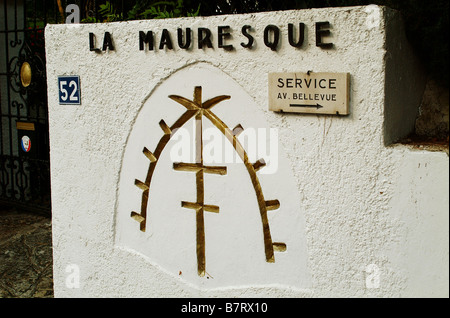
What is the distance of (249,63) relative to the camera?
2.91 meters

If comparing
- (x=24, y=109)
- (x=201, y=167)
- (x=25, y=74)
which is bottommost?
(x=201, y=167)

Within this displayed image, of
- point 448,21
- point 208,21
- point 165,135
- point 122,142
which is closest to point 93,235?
point 122,142

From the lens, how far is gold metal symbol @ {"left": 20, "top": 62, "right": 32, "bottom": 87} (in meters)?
5.80

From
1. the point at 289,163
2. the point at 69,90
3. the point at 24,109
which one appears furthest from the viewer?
the point at 24,109

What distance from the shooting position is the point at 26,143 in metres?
5.94

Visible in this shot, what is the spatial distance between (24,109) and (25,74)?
746 mm

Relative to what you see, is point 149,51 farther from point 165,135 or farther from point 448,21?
point 448,21

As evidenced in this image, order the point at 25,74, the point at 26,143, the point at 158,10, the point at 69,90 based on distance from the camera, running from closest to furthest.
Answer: the point at 158,10, the point at 69,90, the point at 25,74, the point at 26,143

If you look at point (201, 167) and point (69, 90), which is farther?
point (69, 90)

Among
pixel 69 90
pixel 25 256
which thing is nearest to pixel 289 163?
pixel 69 90

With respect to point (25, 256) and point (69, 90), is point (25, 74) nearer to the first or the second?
point (25, 256)

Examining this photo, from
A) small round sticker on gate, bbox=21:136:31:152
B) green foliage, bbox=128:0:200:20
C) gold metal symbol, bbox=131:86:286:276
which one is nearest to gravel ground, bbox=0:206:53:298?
small round sticker on gate, bbox=21:136:31:152

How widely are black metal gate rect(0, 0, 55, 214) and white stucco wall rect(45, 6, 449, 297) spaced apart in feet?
6.99

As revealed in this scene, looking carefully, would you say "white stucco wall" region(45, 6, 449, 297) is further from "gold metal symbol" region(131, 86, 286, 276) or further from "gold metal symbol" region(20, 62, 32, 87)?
"gold metal symbol" region(20, 62, 32, 87)
